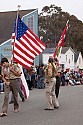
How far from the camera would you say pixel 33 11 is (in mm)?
39562

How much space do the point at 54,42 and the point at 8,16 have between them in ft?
117

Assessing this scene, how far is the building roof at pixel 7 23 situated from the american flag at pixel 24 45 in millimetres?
24180

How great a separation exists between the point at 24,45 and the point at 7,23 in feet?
92.0

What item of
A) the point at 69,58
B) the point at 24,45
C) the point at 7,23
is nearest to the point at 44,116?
the point at 24,45

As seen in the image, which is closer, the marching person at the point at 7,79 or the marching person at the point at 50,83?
the marching person at the point at 7,79

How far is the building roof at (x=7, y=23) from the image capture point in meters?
39.2

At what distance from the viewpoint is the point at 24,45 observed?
13.6 metres

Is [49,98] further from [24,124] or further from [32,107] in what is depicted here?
[24,124]

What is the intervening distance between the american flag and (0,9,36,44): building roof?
2418cm

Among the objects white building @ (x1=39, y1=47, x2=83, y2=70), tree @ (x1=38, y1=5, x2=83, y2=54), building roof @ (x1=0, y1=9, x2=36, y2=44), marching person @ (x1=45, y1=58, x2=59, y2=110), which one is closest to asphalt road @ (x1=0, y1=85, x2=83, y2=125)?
marching person @ (x1=45, y1=58, x2=59, y2=110)

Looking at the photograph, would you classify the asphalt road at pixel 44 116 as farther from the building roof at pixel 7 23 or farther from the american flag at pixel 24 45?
the building roof at pixel 7 23

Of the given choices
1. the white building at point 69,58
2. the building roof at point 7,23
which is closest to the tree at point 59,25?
the white building at point 69,58

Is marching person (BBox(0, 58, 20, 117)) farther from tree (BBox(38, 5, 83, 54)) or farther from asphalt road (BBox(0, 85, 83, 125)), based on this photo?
tree (BBox(38, 5, 83, 54))

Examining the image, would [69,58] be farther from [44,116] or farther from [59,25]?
[44,116]
